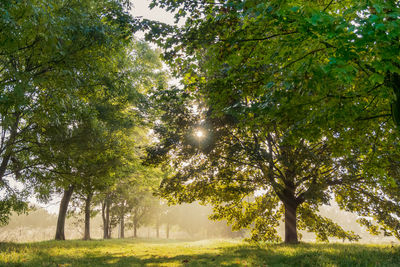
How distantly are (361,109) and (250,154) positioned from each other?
515 cm

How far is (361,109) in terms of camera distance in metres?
5.51

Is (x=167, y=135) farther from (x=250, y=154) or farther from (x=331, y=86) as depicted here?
(x=331, y=86)

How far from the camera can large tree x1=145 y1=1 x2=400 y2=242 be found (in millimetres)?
3656

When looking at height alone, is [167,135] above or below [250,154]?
above

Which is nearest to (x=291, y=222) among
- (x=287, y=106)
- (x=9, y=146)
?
(x=287, y=106)

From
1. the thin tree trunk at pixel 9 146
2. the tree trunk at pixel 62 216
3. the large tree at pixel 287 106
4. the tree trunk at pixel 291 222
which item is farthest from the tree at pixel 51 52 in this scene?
the tree trunk at pixel 291 222

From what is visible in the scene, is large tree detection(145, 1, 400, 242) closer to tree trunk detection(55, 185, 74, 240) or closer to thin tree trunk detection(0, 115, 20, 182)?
thin tree trunk detection(0, 115, 20, 182)

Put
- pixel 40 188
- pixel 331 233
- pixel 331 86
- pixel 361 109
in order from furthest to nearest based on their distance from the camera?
pixel 40 188
pixel 331 233
pixel 361 109
pixel 331 86

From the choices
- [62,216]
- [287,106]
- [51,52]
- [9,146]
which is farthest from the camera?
[62,216]

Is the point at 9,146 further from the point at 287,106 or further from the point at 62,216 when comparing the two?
the point at 287,106

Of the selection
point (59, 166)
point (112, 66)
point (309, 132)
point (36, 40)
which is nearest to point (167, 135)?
point (112, 66)

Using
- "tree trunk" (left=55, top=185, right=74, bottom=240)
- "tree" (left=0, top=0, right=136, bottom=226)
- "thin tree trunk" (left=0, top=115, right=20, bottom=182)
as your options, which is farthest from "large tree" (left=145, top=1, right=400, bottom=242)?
"tree trunk" (left=55, top=185, right=74, bottom=240)

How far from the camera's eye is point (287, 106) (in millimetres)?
5418

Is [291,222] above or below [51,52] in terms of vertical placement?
below
